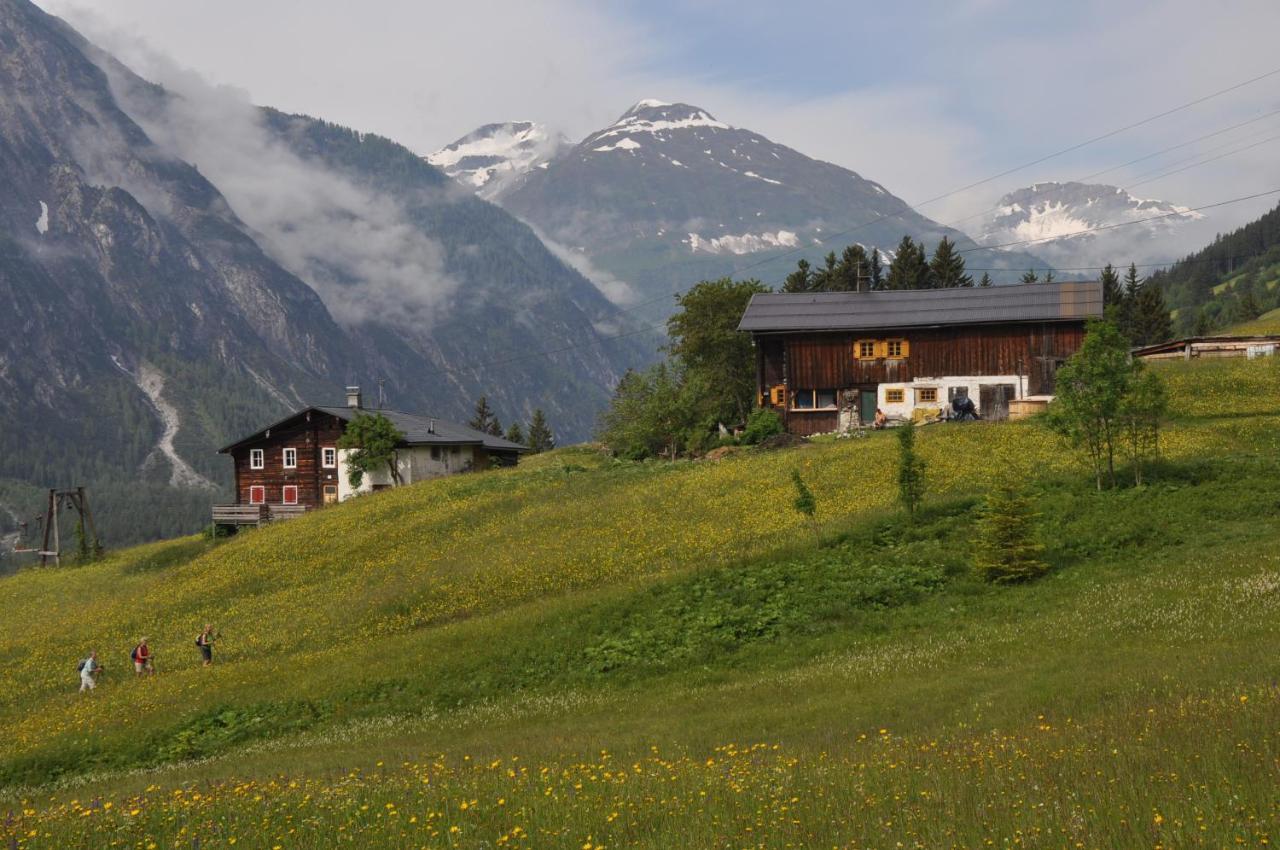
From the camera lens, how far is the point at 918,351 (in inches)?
2616

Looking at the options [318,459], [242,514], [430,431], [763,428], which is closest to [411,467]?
[430,431]

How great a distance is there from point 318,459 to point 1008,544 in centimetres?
6475

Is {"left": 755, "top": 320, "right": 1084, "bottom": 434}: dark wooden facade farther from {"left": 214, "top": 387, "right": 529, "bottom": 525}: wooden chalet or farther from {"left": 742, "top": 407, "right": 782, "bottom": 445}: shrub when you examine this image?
{"left": 214, "top": 387, "right": 529, "bottom": 525}: wooden chalet

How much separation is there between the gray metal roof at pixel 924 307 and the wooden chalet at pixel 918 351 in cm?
7

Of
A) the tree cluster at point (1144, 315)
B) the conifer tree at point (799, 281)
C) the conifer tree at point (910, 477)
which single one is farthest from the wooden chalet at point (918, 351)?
the tree cluster at point (1144, 315)

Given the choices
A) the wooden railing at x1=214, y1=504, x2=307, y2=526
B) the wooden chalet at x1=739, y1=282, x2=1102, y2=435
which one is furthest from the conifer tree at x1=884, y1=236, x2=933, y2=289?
the wooden railing at x1=214, y1=504, x2=307, y2=526

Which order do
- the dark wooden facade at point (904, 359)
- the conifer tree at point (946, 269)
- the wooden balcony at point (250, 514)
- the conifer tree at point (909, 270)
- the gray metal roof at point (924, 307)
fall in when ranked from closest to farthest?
the dark wooden facade at point (904, 359), the gray metal roof at point (924, 307), the wooden balcony at point (250, 514), the conifer tree at point (946, 269), the conifer tree at point (909, 270)

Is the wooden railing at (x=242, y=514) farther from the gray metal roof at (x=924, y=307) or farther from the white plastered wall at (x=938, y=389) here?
the white plastered wall at (x=938, y=389)

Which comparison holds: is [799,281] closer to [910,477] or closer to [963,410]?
[963,410]

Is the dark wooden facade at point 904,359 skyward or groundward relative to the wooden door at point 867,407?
skyward

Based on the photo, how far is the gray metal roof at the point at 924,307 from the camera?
213ft

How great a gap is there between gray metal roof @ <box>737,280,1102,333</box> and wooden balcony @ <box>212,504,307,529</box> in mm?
35874

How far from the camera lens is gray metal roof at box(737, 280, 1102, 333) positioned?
213 feet

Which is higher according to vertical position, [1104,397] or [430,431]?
[1104,397]
